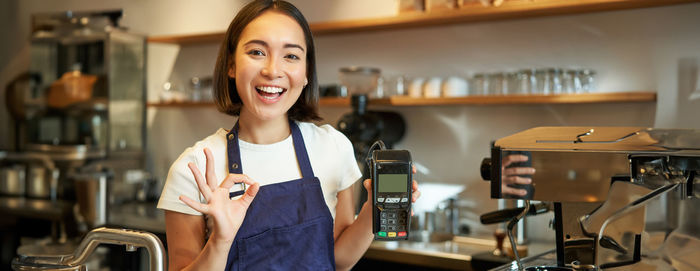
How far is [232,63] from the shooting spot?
1379 mm

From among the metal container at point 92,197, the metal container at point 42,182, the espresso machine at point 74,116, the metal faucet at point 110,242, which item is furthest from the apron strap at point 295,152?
the metal container at point 42,182

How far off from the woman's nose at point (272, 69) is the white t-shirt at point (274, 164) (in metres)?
0.18

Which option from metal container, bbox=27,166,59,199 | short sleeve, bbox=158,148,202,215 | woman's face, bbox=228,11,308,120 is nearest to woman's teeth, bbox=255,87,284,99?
woman's face, bbox=228,11,308,120

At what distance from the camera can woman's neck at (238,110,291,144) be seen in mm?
1407

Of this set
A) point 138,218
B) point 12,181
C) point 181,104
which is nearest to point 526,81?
point 181,104

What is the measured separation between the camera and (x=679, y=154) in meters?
1.19

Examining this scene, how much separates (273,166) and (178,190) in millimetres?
221

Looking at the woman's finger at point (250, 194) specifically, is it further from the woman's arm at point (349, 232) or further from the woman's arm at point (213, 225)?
A: the woman's arm at point (349, 232)

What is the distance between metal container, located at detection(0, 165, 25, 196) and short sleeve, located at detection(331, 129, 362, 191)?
10.7 ft

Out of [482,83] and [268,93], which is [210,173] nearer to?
[268,93]

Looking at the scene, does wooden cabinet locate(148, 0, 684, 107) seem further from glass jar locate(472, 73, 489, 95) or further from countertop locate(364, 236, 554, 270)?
countertop locate(364, 236, 554, 270)

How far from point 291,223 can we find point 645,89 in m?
1.75

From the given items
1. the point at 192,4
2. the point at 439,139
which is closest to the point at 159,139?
the point at 192,4

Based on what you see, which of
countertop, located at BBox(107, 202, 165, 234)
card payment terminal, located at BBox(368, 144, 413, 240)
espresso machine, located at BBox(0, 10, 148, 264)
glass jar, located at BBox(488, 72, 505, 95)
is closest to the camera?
card payment terminal, located at BBox(368, 144, 413, 240)
